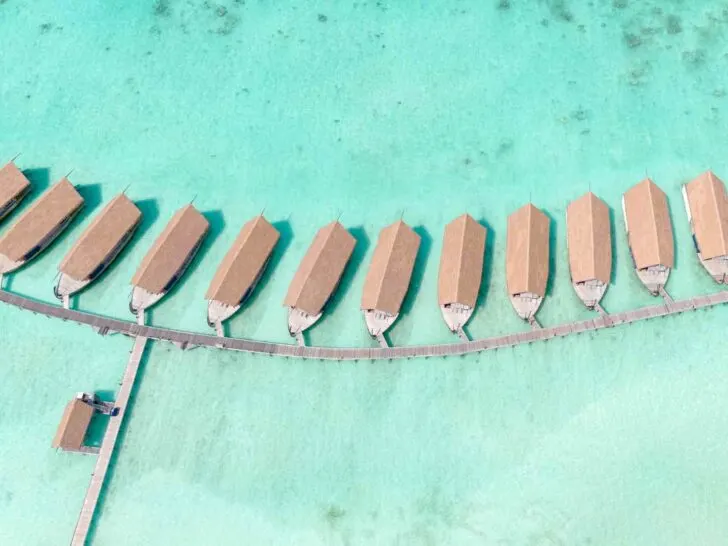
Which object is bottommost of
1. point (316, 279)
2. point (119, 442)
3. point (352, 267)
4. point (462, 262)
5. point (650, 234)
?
point (119, 442)

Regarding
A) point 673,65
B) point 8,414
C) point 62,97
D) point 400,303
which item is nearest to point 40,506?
point 8,414

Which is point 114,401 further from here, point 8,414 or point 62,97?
point 62,97

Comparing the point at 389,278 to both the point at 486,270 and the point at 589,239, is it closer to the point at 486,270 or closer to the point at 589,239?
the point at 486,270

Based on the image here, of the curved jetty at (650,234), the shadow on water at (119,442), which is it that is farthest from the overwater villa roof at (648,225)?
the shadow on water at (119,442)

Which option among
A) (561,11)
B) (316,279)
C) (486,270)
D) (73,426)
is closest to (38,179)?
(73,426)

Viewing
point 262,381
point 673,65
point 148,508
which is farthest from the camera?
point 673,65

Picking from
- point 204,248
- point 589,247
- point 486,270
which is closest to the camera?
point 589,247

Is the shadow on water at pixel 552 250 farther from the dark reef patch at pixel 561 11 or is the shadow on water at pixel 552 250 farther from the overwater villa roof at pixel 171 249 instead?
the overwater villa roof at pixel 171 249
